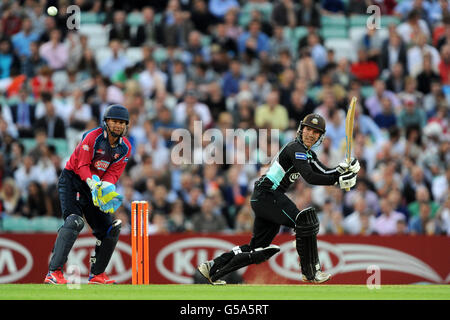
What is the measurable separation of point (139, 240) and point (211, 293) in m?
2.16

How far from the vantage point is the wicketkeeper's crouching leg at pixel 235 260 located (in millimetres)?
12211

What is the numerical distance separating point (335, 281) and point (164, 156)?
4.38 metres

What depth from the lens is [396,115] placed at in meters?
20.2

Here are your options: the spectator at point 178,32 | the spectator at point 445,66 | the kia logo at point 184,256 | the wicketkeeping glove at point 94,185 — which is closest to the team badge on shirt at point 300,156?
the wicketkeeping glove at point 94,185

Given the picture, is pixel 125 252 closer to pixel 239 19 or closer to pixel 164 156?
pixel 164 156

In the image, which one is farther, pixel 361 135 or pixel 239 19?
pixel 239 19

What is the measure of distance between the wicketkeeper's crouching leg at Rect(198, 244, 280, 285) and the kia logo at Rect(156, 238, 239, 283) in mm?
3897

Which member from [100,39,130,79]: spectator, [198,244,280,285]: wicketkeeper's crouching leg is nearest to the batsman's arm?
[198,244,280,285]: wicketkeeper's crouching leg

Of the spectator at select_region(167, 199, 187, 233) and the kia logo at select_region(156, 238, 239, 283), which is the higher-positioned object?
the spectator at select_region(167, 199, 187, 233)

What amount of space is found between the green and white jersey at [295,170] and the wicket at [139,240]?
5.28ft

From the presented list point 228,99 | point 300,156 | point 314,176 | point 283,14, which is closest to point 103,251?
point 300,156

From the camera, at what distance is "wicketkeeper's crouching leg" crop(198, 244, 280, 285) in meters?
12.2

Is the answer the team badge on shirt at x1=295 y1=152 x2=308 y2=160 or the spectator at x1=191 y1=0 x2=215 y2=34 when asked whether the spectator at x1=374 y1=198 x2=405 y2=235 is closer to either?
the team badge on shirt at x1=295 y1=152 x2=308 y2=160
